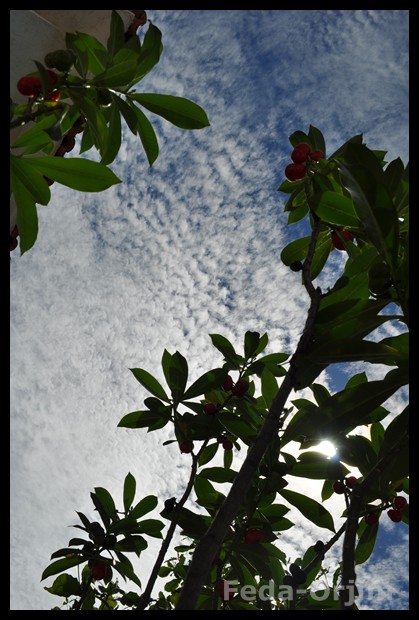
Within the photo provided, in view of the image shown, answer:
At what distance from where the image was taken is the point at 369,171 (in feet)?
4.60

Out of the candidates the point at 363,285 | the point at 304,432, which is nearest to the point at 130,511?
the point at 304,432

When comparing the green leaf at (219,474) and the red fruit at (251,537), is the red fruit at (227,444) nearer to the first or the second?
the green leaf at (219,474)

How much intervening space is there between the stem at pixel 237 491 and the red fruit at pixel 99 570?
182 centimetres

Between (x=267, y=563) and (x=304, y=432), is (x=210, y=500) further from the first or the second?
(x=304, y=432)

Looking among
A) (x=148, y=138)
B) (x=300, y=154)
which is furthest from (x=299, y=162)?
(x=148, y=138)

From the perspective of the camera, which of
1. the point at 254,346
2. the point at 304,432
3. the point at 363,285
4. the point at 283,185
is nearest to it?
the point at 304,432

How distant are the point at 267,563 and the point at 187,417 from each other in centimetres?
75

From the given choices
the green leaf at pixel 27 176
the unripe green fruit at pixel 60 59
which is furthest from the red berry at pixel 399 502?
the unripe green fruit at pixel 60 59

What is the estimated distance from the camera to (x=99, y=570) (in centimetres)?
268

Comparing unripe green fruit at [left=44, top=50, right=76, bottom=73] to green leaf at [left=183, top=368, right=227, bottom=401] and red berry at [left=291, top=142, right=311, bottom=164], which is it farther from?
green leaf at [left=183, top=368, right=227, bottom=401]

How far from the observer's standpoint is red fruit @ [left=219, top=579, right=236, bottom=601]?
2.16 meters

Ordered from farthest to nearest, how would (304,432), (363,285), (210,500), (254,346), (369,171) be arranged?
(254,346), (210,500), (363,285), (304,432), (369,171)

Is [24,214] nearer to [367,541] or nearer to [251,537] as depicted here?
[251,537]
